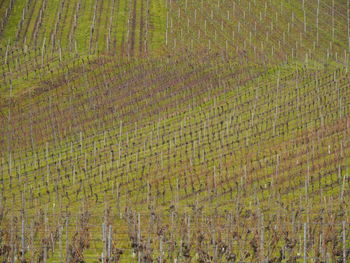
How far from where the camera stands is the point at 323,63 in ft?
140

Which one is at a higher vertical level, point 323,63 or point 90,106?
point 323,63

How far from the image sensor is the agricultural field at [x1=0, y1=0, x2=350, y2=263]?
21719 mm

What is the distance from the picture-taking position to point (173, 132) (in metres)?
33.4

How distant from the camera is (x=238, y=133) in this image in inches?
1284

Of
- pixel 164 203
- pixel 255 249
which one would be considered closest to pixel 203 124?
pixel 164 203

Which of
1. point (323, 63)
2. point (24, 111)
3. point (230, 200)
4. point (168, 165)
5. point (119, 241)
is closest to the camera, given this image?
point (119, 241)

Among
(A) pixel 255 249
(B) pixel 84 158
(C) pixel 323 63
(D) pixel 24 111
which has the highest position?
(C) pixel 323 63

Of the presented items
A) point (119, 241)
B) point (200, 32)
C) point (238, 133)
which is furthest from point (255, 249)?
point (200, 32)

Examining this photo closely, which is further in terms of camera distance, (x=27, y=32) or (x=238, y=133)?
(x=27, y=32)

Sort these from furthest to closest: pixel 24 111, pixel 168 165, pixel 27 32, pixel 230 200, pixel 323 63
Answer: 1. pixel 27 32
2. pixel 323 63
3. pixel 24 111
4. pixel 168 165
5. pixel 230 200

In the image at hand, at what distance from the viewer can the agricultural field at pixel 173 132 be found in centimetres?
2172

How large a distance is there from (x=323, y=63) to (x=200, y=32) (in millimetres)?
7849

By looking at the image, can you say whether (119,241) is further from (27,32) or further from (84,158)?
(27,32)

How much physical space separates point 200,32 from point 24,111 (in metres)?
14.0
